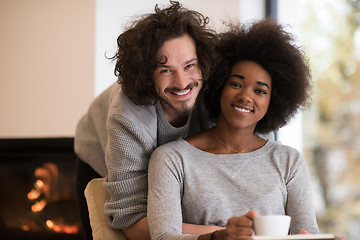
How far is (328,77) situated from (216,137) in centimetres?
182

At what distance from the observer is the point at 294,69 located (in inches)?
66.2

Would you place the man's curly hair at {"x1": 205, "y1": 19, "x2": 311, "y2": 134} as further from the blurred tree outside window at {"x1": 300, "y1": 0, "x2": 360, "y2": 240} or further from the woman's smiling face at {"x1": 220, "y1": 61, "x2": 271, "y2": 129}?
the blurred tree outside window at {"x1": 300, "y1": 0, "x2": 360, "y2": 240}

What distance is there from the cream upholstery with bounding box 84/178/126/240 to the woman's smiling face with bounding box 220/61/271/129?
0.50m

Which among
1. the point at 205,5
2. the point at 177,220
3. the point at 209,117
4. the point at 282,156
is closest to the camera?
the point at 177,220

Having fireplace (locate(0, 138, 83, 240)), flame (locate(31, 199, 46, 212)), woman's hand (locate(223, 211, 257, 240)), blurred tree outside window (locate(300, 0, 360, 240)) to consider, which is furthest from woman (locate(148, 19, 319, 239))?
flame (locate(31, 199, 46, 212))

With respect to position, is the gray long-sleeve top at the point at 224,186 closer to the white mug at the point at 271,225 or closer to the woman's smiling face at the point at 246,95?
the woman's smiling face at the point at 246,95

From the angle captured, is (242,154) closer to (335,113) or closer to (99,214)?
(99,214)

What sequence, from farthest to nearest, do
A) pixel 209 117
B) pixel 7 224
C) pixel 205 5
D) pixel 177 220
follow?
pixel 7 224
pixel 205 5
pixel 209 117
pixel 177 220

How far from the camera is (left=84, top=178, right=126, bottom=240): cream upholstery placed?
1.63 m

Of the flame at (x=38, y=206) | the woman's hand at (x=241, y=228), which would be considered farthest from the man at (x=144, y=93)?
the flame at (x=38, y=206)

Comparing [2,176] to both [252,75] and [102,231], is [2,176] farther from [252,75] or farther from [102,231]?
[252,75]

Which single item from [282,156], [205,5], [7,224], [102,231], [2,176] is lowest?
[7,224]

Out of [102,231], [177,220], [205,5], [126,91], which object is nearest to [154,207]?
[177,220]

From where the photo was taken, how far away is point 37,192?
10.8 feet
